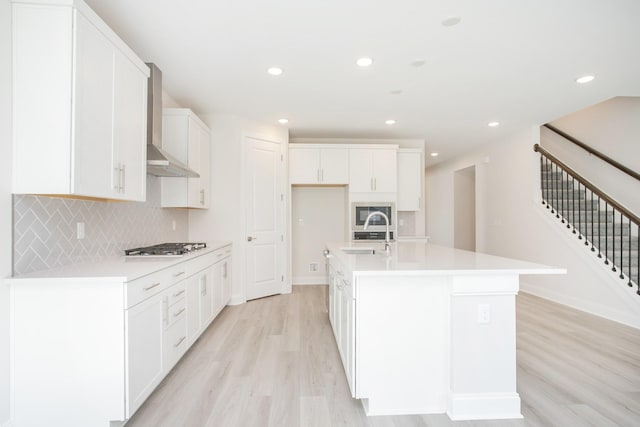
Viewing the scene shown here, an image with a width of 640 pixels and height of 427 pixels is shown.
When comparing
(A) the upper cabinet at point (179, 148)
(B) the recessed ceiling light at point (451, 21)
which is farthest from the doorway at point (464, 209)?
(A) the upper cabinet at point (179, 148)

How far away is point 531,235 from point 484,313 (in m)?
3.91

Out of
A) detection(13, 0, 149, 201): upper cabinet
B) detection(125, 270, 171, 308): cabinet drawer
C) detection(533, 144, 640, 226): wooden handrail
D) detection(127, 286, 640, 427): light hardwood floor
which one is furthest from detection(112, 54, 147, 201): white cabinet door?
detection(533, 144, 640, 226): wooden handrail

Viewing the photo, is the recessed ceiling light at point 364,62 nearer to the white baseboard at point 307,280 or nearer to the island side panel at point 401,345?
the island side panel at point 401,345

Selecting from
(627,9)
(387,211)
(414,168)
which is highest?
(627,9)

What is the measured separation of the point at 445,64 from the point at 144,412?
354 cm

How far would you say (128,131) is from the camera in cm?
227

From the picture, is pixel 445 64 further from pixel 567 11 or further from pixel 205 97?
pixel 205 97

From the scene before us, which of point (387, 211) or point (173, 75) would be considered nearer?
point (173, 75)

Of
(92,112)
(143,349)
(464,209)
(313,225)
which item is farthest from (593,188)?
(92,112)

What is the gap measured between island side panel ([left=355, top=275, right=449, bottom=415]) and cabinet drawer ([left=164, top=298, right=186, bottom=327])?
135 centimetres

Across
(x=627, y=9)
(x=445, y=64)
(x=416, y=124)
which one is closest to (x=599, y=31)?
(x=627, y=9)

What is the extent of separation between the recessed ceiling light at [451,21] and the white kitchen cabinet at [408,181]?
3192 mm

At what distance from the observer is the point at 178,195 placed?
3609 millimetres

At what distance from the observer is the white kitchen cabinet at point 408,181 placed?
5531mm
